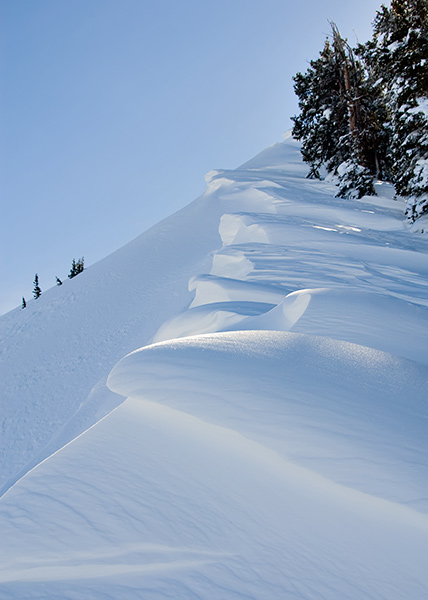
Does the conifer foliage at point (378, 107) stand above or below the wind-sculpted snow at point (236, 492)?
above

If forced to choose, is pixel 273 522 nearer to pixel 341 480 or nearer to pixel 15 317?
pixel 341 480

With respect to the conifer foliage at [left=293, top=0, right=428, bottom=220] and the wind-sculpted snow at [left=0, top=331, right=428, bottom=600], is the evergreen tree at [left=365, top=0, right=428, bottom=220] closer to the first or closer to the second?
the conifer foliage at [left=293, top=0, right=428, bottom=220]

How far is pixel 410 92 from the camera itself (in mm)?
9688

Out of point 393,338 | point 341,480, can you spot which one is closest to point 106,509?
point 341,480

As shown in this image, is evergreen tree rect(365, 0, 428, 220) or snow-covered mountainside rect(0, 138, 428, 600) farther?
evergreen tree rect(365, 0, 428, 220)

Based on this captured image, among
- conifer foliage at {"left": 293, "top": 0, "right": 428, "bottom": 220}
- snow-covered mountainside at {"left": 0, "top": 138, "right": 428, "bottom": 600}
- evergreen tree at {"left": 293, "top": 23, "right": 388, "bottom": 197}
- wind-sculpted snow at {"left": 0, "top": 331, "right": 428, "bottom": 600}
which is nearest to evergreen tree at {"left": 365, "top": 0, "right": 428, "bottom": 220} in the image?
conifer foliage at {"left": 293, "top": 0, "right": 428, "bottom": 220}

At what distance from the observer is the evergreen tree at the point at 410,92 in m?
9.40

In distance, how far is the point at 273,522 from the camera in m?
1.15

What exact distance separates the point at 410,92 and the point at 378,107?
26.6 feet

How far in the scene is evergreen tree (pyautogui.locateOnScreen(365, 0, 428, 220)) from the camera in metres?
A: 9.40

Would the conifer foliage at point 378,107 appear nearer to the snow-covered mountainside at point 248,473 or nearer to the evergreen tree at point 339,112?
the evergreen tree at point 339,112

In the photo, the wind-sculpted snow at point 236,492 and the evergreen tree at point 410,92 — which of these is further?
the evergreen tree at point 410,92

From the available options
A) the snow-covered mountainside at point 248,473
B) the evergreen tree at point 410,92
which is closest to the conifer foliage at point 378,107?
the evergreen tree at point 410,92

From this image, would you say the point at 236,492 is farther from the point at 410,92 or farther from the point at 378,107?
the point at 378,107
